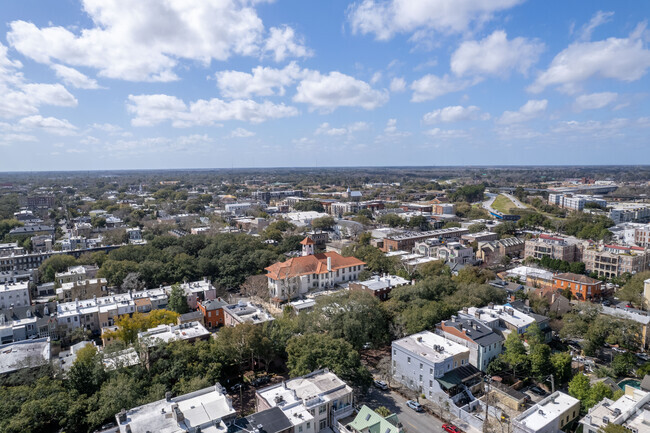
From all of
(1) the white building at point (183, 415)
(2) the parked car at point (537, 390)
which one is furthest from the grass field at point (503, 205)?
(1) the white building at point (183, 415)

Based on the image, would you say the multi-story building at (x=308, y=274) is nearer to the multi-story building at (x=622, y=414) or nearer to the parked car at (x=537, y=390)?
the parked car at (x=537, y=390)

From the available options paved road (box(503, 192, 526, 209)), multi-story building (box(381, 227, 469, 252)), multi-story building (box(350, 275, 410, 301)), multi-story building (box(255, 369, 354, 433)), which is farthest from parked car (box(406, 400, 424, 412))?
paved road (box(503, 192, 526, 209))

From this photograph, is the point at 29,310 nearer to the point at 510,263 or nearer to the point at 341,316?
the point at 341,316

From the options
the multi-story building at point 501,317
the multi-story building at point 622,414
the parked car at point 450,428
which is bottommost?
the parked car at point 450,428

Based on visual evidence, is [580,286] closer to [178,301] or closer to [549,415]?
[549,415]

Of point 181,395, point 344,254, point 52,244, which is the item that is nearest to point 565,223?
point 344,254

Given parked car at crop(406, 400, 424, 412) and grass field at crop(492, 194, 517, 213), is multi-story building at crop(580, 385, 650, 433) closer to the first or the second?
parked car at crop(406, 400, 424, 412)
